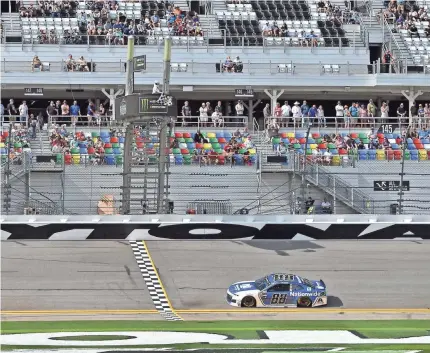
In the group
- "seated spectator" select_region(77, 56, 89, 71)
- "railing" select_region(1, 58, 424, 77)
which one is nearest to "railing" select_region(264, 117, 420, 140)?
"railing" select_region(1, 58, 424, 77)

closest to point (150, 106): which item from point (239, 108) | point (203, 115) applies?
point (203, 115)

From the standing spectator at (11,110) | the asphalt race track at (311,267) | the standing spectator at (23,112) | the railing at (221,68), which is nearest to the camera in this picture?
the asphalt race track at (311,267)

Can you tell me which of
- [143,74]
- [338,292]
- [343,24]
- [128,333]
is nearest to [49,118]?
[143,74]

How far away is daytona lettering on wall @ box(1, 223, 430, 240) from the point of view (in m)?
31.7

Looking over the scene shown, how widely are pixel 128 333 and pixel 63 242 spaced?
325 inches

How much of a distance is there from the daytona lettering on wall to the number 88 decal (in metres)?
4.93

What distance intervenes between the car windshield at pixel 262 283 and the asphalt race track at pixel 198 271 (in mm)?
814

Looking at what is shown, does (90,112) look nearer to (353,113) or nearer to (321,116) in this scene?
(321,116)

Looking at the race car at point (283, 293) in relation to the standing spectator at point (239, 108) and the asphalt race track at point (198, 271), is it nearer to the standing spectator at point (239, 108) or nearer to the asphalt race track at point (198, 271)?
the asphalt race track at point (198, 271)

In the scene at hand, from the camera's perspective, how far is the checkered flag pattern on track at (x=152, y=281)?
26853 mm

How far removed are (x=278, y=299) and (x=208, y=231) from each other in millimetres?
5087

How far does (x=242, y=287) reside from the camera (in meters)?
27.5

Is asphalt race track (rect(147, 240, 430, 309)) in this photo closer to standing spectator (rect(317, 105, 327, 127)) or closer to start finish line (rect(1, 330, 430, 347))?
start finish line (rect(1, 330, 430, 347))

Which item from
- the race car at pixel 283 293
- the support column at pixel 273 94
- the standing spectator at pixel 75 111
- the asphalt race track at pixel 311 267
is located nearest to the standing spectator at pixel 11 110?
the standing spectator at pixel 75 111
